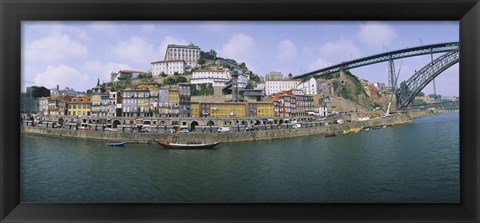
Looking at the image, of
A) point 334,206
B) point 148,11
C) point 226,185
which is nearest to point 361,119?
point 226,185

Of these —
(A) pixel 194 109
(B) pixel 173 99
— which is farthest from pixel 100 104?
(A) pixel 194 109

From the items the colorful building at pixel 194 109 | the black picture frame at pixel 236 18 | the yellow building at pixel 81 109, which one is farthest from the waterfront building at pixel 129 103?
the black picture frame at pixel 236 18

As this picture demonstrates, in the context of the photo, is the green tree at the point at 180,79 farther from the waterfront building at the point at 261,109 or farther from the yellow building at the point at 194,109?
the waterfront building at the point at 261,109

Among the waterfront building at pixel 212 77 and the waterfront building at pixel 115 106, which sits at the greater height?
the waterfront building at pixel 212 77

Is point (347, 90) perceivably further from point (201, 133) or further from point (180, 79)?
point (201, 133)

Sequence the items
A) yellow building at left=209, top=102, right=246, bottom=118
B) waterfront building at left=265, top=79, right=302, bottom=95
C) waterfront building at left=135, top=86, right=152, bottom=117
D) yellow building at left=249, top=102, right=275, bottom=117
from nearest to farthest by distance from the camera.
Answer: waterfront building at left=265, top=79, right=302, bottom=95, waterfront building at left=135, top=86, right=152, bottom=117, yellow building at left=249, top=102, right=275, bottom=117, yellow building at left=209, top=102, right=246, bottom=118

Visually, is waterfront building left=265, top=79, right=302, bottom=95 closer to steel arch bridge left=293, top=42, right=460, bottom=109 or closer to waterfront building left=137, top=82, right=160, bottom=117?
→ steel arch bridge left=293, top=42, right=460, bottom=109

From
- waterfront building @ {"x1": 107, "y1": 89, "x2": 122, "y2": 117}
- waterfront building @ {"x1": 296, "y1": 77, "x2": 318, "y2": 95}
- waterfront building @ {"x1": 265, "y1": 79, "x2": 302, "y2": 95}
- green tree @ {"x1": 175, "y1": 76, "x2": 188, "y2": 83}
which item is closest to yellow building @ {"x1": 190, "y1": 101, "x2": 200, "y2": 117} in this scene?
green tree @ {"x1": 175, "y1": 76, "x2": 188, "y2": 83}
